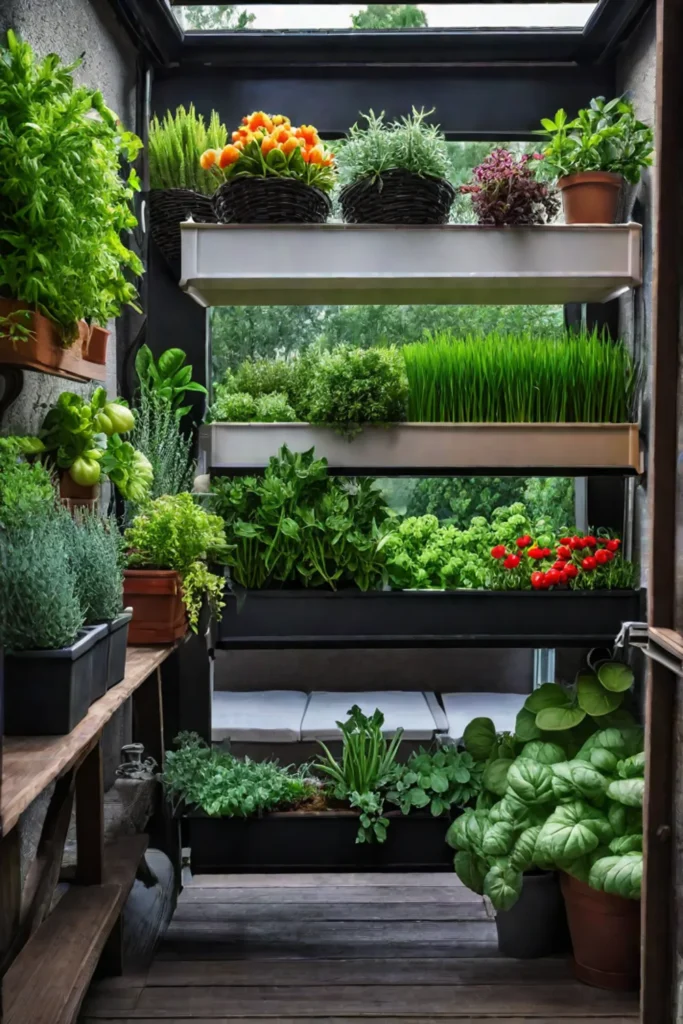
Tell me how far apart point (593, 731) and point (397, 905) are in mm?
899

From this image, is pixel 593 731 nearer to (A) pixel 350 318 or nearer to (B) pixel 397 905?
(B) pixel 397 905

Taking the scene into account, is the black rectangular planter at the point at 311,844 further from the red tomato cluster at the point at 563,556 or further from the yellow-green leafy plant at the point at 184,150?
the yellow-green leafy plant at the point at 184,150

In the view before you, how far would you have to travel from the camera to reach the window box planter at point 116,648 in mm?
1876

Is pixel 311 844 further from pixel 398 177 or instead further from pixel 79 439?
pixel 398 177

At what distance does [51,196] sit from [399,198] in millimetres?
1338

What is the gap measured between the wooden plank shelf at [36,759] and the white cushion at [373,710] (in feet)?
5.58

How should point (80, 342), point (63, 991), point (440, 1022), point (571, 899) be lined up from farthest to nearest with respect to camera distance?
point (571, 899), point (440, 1022), point (80, 342), point (63, 991)

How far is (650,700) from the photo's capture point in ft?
6.26

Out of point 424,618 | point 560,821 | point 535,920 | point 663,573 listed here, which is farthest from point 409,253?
point 535,920

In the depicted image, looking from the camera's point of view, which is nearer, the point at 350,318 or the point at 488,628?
the point at 488,628

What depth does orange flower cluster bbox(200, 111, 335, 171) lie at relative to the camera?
2.76 meters

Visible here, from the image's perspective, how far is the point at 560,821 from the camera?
8.30ft

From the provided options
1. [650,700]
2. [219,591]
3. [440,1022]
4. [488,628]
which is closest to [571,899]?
[440,1022]

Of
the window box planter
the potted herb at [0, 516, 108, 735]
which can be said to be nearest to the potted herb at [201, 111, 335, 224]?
the window box planter
